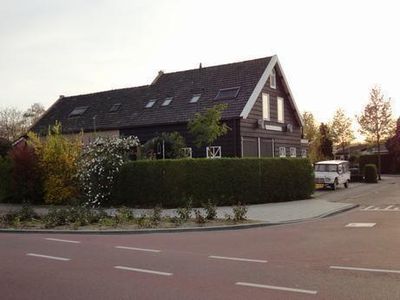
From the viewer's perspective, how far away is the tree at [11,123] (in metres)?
68.6

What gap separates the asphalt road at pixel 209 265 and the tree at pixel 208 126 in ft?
39.1

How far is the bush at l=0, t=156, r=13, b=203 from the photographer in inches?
1101

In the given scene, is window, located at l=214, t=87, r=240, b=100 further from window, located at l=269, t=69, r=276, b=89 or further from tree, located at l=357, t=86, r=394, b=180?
tree, located at l=357, t=86, r=394, b=180

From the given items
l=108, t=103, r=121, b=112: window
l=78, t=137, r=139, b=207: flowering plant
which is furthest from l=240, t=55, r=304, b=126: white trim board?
l=108, t=103, r=121, b=112: window

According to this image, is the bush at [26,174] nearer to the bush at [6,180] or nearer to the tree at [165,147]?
the bush at [6,180]

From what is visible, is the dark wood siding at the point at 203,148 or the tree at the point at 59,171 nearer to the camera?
the tree at the point at 59,171

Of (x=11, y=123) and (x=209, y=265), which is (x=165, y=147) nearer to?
(x=209, y=265)

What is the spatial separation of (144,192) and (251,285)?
16419mm

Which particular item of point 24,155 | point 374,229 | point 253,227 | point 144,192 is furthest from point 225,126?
point 374,229

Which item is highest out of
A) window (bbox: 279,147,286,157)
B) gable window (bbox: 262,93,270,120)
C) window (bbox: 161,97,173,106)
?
window (bbox: 161,97,173,106)

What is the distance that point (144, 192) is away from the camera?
79.8 ft

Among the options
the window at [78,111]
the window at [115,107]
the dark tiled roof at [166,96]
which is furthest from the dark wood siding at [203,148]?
the window at [78,111]

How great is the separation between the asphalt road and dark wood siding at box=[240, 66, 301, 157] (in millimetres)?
15644

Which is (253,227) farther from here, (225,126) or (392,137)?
(392,137)
